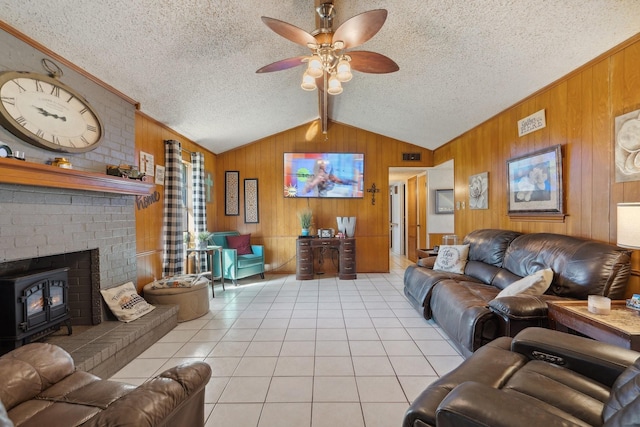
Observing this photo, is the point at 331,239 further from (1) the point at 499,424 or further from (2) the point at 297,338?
(1) the point at 499,424

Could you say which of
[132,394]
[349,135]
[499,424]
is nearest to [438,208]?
[349,135]

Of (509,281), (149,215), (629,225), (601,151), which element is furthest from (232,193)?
(629,225)

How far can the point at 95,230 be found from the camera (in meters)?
2.49

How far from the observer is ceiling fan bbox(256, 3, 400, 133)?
177 centimetres

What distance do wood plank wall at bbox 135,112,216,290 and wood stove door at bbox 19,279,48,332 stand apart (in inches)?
41.4

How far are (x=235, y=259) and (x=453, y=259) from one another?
3364mm

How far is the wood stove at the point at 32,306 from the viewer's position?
6.09ft

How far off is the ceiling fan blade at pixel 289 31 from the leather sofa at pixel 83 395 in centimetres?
198

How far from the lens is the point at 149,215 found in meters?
3.38

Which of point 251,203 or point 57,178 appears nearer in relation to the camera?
point 57,178

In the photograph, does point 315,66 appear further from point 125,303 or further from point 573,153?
point 125,303

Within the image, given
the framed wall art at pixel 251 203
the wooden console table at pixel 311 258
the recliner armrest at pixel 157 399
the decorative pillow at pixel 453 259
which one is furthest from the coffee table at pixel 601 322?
the framed wall art at pixel 251 203

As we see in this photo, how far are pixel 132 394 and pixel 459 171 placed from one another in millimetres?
5052

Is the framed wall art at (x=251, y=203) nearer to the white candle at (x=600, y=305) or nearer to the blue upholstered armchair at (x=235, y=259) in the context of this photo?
the blue upholstered armchair at (x=235, y=259)
